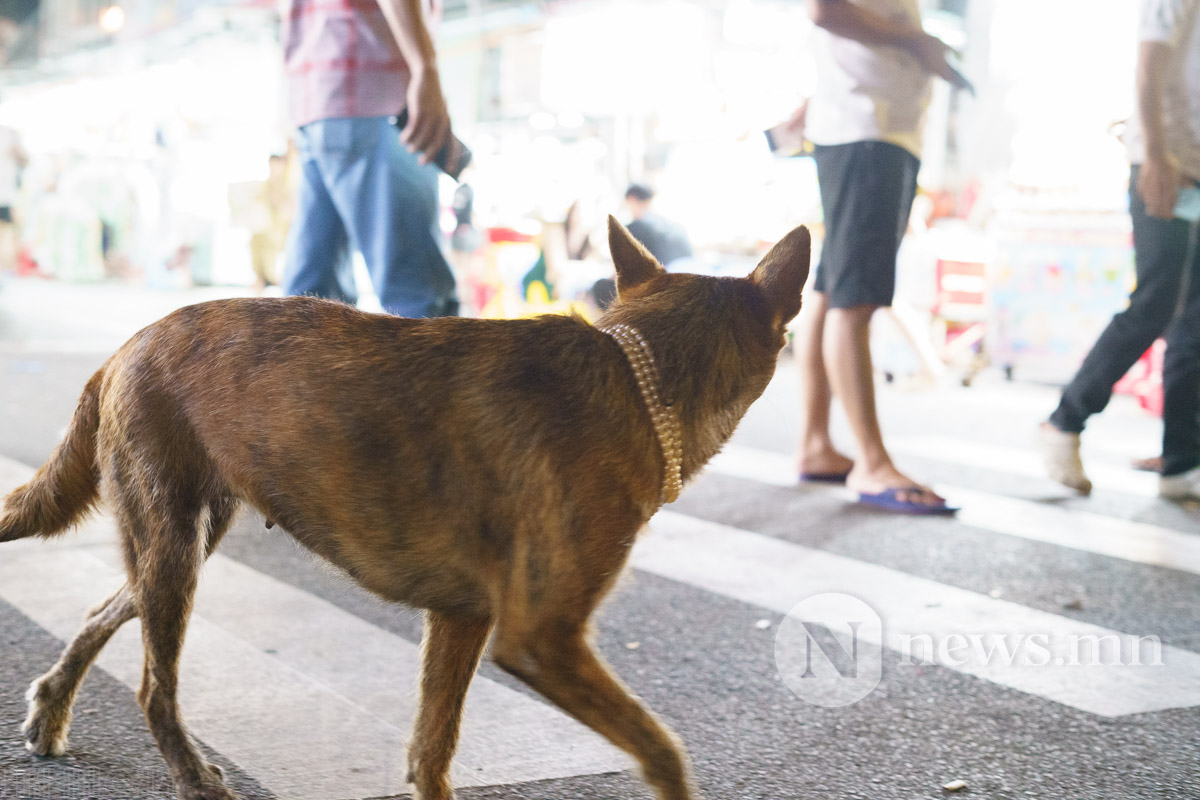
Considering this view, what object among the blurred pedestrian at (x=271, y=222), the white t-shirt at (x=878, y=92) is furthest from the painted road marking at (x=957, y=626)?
the blurred pedestrian at (x=271, y=222)

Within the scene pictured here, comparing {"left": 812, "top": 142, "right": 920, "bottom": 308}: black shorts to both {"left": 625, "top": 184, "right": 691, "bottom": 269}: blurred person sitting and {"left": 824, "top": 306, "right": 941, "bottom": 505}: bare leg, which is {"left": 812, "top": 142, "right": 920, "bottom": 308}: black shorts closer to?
{"left": 824, "top": 306, "right": 941, "bottom": 505}: bare leg

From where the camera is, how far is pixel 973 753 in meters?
2.35

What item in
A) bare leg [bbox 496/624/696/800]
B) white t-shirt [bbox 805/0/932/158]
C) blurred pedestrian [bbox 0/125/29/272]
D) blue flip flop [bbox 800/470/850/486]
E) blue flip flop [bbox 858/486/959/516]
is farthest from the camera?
blurred pedestrian [bbox 0/125/29/272]

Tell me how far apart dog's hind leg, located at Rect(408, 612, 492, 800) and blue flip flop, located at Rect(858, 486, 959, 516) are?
281 centimetres

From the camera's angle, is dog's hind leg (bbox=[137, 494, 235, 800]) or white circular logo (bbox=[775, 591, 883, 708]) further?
white circular logo (bbox=[775, 591, 883, 708])

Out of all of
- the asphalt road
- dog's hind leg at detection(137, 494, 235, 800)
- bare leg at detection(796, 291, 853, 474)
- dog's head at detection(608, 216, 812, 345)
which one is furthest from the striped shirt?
bare leg at detection(796, 291, 853, 474)

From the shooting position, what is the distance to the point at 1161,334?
15.9 ft

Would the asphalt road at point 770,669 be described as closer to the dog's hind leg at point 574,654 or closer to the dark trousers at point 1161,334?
the dog's hind leg at point 574,654

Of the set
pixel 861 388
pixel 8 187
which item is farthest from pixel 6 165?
pixel 861 388

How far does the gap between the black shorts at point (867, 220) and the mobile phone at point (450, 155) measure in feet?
5.52

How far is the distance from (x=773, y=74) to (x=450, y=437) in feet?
50.7

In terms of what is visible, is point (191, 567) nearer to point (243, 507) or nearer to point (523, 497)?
point (243, 507)

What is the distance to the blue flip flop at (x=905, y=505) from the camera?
4.48 m

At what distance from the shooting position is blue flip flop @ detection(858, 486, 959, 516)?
14.7 ft
